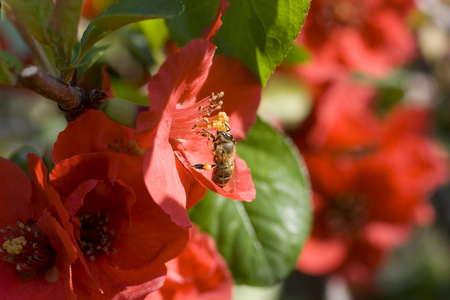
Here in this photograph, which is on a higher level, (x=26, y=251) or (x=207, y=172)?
(x=207, y=172)

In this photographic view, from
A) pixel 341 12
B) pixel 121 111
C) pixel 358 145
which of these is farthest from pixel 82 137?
pixel 341 12

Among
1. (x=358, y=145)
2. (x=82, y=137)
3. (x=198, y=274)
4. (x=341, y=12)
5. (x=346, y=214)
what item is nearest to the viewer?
(x=82, y=137)

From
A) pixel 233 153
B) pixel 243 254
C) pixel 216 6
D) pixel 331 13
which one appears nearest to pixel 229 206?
pixel 243 254

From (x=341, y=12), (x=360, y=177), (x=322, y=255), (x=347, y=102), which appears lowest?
(x=322, y=255)

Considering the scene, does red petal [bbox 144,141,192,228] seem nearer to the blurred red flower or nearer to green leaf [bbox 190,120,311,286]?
green leaf [bbox 190,120,311,286]

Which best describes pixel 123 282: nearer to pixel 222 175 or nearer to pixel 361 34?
pixel 222 175

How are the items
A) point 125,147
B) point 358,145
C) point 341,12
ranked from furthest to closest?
1. point 341,12
2. point 358,145
3. point 125,147

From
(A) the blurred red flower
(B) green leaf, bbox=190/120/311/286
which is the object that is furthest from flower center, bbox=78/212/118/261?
(A) the blurred red flower

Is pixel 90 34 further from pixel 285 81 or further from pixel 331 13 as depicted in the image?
pixel 331 13
